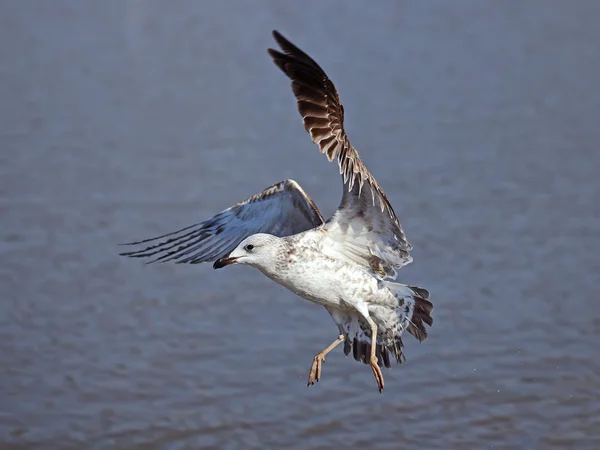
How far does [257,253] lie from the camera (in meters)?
5.86

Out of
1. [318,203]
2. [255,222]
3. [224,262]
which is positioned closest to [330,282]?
[224,262]

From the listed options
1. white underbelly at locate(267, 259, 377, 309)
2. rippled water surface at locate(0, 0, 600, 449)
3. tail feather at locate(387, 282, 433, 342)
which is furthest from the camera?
rippled water surface at locate(0, 0, 600, 449)

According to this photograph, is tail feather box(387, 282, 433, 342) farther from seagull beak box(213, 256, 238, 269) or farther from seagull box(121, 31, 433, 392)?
seagull beak box(213, 256, 238, 269)

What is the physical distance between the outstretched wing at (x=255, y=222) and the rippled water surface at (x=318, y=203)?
1.19m

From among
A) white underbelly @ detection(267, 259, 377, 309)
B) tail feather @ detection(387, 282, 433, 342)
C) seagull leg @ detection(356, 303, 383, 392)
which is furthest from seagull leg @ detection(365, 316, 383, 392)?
tail feather @ detection(387, 282, 433, 342)

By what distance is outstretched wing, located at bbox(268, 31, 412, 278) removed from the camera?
5242 millimetres

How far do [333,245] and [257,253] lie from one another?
452 mm

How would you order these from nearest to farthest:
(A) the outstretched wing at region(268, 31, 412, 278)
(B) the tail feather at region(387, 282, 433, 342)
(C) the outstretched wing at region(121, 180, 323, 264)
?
(A) the outstretched wing at region(268, 31, 412, 278), (B) the tail feather at region(387, 282, 433, 342), (C) the outstretched wing at region(121, 180, 323, 264)

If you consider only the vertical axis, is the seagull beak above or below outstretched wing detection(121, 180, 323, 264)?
below

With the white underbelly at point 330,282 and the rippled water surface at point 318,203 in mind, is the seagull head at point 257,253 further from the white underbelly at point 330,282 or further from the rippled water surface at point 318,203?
the rippled water surface at point 318,203

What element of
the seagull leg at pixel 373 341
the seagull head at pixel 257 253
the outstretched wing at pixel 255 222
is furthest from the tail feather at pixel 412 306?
the seagull head at pixel 257 253

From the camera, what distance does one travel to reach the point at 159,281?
28.6 ft

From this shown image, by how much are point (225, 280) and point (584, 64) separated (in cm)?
570

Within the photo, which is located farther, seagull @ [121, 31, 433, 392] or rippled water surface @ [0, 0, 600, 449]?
rippled water surface @ [0, 0, 600, 449]
